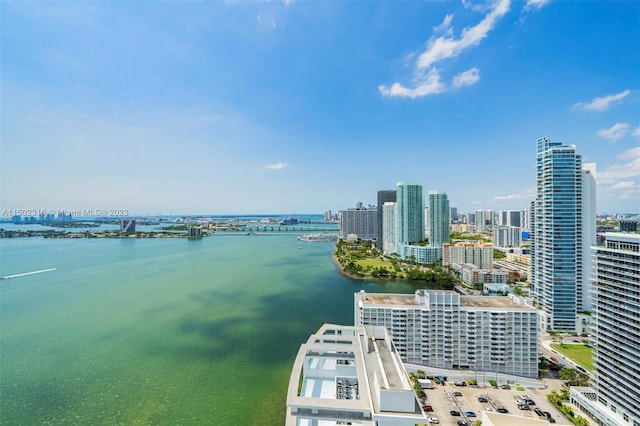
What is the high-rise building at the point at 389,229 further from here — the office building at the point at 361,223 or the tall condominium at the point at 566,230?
the tall condominium at the point at 566,230

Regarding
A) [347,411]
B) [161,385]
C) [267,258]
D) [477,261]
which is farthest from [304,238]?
[347,411]

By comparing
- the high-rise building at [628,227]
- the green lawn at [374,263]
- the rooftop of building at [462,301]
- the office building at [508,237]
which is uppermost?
the high-rise building at [628,227]

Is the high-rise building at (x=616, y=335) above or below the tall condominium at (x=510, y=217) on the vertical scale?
below

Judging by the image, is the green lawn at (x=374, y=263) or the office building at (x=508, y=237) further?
the office building at (x=508, y=237)

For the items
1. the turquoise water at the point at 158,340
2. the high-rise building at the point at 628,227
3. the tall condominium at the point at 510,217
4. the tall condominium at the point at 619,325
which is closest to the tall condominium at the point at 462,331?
the tall condominium at the point at 619,325

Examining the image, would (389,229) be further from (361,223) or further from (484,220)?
(484,220)

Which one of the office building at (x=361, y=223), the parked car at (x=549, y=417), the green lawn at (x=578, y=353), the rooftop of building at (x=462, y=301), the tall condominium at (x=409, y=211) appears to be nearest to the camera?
the parked car at (x=549, y=417)

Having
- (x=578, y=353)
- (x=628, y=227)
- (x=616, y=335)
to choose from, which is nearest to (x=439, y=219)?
(x=628, y=227)
